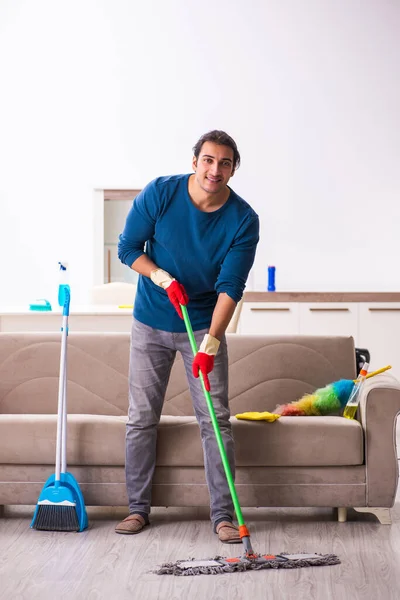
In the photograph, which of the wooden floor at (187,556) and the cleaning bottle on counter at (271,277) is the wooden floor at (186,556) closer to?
the wooden floor at (187,556)

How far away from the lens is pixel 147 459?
2.94 m

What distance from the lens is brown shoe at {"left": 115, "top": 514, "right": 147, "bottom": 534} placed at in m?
2.85

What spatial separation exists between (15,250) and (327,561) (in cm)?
444

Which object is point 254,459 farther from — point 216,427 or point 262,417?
point 216,427

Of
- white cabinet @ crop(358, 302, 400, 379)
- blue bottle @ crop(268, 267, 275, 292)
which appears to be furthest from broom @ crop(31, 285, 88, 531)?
blue bottle @ crop(268, 267, 275, 292)

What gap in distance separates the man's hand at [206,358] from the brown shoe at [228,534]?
463 mm

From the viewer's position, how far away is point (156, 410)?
2971mm

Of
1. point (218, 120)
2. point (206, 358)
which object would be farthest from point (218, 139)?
point (218, 120)

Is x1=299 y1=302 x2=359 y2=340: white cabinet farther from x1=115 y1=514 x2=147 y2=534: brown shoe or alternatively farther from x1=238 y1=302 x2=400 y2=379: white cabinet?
x1=115 y1=514 x2=147 y2=534: brown shoe

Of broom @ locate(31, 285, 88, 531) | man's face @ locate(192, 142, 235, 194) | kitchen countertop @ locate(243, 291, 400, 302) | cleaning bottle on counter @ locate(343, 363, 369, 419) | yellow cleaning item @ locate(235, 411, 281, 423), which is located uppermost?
man's face @ locate(192, 142, 235, 194)

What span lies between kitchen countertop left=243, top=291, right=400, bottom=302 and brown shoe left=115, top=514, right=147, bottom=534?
9.90 ft

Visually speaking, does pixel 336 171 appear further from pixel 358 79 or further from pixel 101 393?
pixel 101 393

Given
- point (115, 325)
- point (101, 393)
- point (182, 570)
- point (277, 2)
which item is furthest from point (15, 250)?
point (182, 570)

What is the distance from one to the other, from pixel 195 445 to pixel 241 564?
603mm
